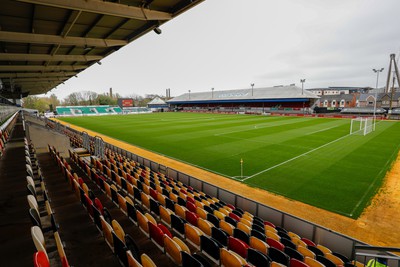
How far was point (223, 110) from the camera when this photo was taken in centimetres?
7769

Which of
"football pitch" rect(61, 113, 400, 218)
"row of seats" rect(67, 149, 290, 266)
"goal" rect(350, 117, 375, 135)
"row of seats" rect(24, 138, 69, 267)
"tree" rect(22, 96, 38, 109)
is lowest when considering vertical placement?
"football pitch" rect(61, 113, 400, 218)

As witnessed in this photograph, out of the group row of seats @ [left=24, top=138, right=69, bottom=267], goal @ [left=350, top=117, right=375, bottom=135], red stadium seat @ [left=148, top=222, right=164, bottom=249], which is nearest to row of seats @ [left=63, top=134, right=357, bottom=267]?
red stadium seat @ [left=148, top=222, right=164, bottom=249]

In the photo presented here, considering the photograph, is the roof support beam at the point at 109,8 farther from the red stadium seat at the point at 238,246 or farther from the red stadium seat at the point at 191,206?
the red stadium seat at the point at 238,246

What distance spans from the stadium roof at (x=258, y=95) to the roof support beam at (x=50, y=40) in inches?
2291

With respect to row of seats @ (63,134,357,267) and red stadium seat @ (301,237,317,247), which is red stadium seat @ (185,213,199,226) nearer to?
row of seats @ (63,134,357,267)

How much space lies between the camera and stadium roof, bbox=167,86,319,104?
62625mm

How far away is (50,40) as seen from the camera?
992cm

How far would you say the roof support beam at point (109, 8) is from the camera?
648 centimetres

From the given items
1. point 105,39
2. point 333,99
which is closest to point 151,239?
point 105,39

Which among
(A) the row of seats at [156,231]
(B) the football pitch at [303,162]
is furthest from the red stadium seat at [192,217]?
(B) the football pitch at [303,162]

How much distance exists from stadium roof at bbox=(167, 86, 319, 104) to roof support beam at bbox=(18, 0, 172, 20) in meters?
59.0

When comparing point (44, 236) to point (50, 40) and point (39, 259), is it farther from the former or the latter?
point (50, 40)

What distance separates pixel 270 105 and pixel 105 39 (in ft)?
212

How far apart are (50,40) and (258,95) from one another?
219ft
